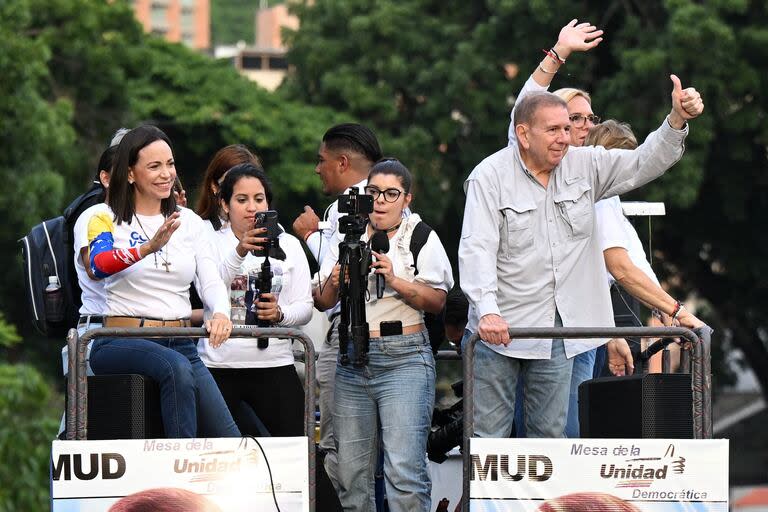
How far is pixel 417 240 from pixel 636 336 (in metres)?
1.24

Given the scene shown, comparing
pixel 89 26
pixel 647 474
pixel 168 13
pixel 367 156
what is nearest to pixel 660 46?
pixel 89 26

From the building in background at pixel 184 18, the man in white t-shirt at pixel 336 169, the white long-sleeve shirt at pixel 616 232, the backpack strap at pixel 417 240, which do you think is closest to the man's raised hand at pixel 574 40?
the white long-sleeve shirt at pixel 616 232

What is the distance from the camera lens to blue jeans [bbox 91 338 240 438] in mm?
6875

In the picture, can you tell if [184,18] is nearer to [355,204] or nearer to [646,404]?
[355,204]

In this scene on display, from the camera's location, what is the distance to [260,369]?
7.61 meters

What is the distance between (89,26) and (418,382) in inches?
733

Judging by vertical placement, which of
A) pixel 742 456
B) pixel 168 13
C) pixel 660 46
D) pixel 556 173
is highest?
pixel 168 13

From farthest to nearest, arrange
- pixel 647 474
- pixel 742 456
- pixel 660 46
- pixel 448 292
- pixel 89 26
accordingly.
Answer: pixel 742 456 → pixel 89 26 → pixel 660 46 → pixel 448 292 → pixel 647 474

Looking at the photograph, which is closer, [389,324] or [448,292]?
[389,324]

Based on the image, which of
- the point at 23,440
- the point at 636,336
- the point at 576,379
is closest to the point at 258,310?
the point at 576,379

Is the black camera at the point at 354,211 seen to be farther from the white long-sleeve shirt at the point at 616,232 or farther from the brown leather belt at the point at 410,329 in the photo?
the white long-sleeve shirt at the point at 616,232

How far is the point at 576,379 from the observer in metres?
7.66

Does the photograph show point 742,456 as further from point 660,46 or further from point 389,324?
point 389,324

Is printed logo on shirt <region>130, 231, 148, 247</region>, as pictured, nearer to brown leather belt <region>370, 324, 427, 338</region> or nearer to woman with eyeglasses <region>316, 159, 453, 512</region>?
woman with eyeglasses <region>316, 159, 453, 512</region>
